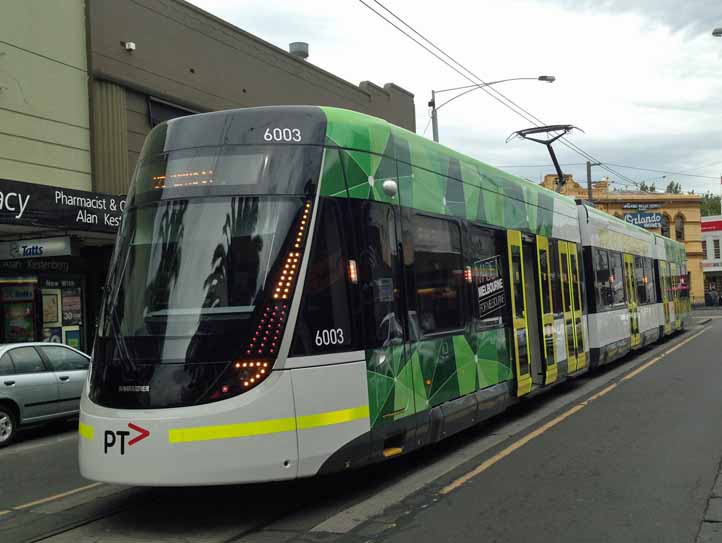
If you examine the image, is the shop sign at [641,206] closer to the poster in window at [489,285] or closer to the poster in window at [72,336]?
the poster in window at [72,336]

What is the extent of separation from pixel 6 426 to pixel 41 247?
5.54 m

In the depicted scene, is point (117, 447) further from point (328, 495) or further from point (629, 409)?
point (629, 409)

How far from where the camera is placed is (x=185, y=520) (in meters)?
6.23

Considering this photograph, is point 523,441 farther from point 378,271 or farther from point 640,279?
point 640,279

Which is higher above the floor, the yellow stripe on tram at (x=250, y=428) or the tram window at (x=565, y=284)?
the tram window at (x=565, y=284)

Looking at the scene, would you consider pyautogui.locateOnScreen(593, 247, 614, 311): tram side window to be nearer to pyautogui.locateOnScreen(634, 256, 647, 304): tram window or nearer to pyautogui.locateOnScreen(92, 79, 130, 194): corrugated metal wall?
pyautogui.locateOnScreen(634, 256, 647, 304): tram window

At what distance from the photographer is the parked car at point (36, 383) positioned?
36.1ft

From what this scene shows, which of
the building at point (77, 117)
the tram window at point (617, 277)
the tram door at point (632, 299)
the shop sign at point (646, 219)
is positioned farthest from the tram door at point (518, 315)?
the shop sign at point (646, 219)

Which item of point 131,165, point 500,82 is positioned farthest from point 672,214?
point 131,165

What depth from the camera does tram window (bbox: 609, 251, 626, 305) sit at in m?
17.0

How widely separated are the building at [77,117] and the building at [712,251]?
206 ft

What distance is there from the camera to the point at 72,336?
17500mm

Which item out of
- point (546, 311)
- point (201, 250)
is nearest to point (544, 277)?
point (546, 311)

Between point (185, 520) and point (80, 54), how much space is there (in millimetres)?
13836
